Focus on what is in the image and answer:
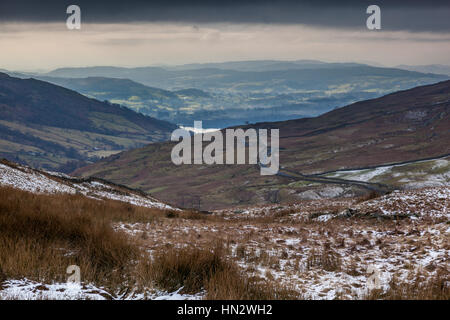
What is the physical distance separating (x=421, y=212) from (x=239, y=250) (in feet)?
38.1

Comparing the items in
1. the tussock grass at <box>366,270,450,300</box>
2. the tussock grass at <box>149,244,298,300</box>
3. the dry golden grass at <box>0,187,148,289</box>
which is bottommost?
the tussock grass at <box>366,270,450,300</box>

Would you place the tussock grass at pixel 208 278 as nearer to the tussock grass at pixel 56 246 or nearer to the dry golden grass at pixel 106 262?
the dry golden grass at pixel 106 262

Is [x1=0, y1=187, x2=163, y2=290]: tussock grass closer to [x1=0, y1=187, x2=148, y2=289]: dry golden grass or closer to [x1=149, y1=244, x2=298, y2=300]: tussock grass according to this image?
[x1=0, y1=187, x2=148, y2=289]: dry golden grass

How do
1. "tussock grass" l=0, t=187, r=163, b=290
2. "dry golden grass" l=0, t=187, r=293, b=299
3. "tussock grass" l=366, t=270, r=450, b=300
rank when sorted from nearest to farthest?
"tussock grass" l=366, t=270, r=450, b=300
"dry golden grass" l=0, t=187, r=293, b=299
"tussock grass" l=0, t=187, r=163, b=290

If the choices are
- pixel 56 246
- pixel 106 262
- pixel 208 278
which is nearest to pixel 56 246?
pixel 56 246

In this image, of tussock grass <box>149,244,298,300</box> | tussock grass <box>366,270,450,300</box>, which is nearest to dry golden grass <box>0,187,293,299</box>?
tussock grass <box>149,244,298,300</box>

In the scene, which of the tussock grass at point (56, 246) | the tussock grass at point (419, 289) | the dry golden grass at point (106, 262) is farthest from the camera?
the tussock grass at point (56, 246)

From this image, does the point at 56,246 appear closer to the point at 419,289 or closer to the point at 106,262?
the point at 106,262

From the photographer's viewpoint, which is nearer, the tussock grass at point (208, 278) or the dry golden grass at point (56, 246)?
the tussock grass at point (208, 278)

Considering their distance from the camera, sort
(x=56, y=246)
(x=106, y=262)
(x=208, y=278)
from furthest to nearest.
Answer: (x=56, y=246) → (x=106, y=262) → (x=208, y=278)

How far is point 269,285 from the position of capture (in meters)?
7.88

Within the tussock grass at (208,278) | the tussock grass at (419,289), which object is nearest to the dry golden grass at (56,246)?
the tussock grass at (208,278)
